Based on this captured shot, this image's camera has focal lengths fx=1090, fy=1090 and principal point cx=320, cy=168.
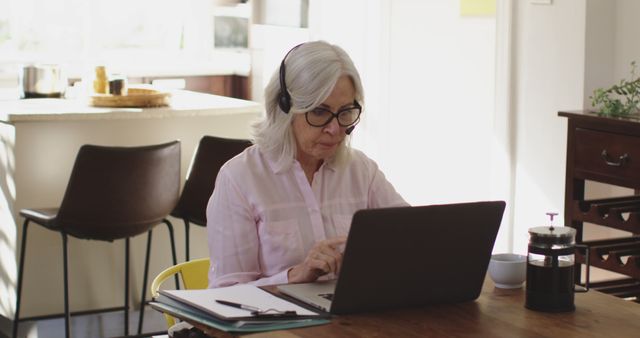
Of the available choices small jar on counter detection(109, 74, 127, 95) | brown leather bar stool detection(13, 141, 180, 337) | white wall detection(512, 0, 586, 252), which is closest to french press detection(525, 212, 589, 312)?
brown leather bar stool detection(13, 141, 180, 337)

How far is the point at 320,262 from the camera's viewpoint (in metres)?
2.25

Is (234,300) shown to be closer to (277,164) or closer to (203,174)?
(277,164)

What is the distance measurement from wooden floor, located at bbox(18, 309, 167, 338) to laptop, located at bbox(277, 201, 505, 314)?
2.54 meters

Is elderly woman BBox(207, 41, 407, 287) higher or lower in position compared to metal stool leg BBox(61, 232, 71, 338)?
higher

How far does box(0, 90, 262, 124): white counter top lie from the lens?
447cm

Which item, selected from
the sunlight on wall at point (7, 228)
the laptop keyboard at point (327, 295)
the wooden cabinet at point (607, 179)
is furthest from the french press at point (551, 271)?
the sunlight on wall at point (7, 228)

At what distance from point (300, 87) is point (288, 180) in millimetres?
227

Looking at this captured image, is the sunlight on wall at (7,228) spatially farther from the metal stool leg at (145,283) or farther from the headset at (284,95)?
the headset at (284,95)

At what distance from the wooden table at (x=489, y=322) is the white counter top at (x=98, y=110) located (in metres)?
2.72

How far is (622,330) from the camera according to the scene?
6.61ft

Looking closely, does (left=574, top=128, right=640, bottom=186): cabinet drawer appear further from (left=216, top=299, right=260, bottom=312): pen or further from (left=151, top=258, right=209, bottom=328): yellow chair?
(left=216, top=299, right=260, bottom=312): pen

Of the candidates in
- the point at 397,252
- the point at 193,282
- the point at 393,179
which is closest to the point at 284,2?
the point at 393,179

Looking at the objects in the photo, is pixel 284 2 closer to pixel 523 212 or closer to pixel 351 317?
pixel 523 212

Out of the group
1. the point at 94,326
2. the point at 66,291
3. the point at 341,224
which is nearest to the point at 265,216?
the point at 341,224
